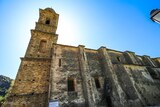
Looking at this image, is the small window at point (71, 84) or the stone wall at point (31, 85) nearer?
the stone wall at point (31, 85)

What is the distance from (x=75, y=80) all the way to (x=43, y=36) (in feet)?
29.2

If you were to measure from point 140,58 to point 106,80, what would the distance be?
10.7 metres

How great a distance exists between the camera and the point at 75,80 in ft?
39.5

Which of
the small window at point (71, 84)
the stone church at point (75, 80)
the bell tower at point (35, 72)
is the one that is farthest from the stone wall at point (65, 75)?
the bell tower at point (35, 72)

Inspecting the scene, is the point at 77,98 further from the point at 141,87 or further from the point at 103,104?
the point at 141,87

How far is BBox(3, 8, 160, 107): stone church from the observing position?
35.0ft

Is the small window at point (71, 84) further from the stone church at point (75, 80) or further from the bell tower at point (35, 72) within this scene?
the bell tower at point (35, 72)

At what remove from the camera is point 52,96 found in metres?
10.1

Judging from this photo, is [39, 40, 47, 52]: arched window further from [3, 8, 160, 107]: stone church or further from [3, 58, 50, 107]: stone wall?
[3, 58, 50, 107]: stone wall

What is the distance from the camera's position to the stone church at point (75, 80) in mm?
10680

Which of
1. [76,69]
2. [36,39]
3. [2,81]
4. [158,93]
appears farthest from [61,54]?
[2,81]

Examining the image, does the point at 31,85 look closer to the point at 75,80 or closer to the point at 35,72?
the point at 35,72

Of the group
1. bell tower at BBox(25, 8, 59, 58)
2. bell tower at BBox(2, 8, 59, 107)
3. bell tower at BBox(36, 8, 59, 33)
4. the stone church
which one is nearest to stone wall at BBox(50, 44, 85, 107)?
the stone church

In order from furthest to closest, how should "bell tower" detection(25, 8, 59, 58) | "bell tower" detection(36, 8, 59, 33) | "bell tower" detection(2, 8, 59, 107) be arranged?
"bell tower" detection(36, 8, 59, 33) < "bell tower" detection(25, 8, 59, 58) < "bell tower" detection(2, 8, 59, 107)
